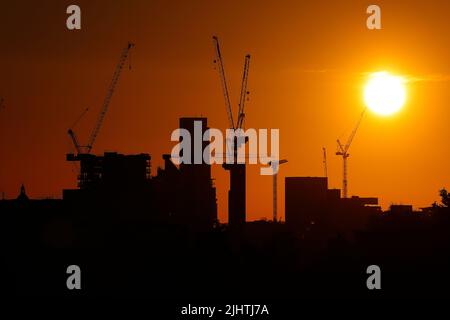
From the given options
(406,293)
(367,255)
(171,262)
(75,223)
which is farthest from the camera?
(75,223)

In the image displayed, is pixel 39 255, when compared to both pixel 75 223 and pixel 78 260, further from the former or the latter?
pixel 75 223

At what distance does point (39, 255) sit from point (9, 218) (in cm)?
4992

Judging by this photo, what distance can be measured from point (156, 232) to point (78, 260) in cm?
3654

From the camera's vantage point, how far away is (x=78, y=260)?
12975cm

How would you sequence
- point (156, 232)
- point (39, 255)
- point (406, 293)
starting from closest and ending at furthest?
point (406, 293), point (39, 255), point (156, 232)

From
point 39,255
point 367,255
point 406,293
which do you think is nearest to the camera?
point 406,293

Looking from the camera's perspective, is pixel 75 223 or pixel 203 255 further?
pixel 75 223

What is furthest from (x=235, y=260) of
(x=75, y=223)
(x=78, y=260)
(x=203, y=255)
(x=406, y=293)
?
(x=75, y=223)

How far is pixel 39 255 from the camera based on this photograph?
134125 mm
